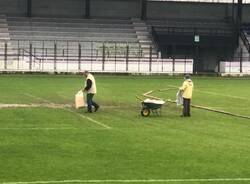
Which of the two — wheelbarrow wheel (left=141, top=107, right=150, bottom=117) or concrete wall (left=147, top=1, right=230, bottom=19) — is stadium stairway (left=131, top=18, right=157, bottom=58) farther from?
wheelbarrow wheel (left=141, top=107, right=150, bottom=117)

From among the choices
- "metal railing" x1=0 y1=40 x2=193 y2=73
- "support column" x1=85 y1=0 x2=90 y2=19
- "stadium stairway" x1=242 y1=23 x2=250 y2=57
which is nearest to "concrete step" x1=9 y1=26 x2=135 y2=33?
"metal railing" x1=0 y1=40 x2=193 y2=73

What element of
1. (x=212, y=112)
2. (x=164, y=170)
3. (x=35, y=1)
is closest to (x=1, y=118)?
(x=212, y=112)

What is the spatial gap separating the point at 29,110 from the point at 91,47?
41.1m

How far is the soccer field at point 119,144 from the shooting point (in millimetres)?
13703

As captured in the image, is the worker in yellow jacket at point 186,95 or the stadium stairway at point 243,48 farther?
the stadium stairway at point 243,48

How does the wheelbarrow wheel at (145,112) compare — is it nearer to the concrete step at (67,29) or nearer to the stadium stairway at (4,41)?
the stadium stairway at (4,41)

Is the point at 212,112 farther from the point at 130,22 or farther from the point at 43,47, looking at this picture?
the point at 130,22

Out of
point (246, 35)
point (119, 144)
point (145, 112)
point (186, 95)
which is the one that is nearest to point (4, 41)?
point (246, 35)

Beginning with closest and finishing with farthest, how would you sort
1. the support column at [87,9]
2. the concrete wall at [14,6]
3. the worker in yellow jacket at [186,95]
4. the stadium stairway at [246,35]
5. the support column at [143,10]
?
the worker in yellow jacket at [186,95]
the stadium stairway at [246,35]
the concrete wall at [14,6]
the support column at [87,9]
the support column at [143,10]

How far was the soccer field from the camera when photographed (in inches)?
539

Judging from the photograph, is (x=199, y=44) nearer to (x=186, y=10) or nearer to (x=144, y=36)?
(x=144, y=36)

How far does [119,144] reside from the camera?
1794cm

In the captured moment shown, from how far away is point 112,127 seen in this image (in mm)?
21844

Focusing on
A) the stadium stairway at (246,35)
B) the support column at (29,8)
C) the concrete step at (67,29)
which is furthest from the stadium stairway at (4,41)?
the stadium stairway at (246,35)
